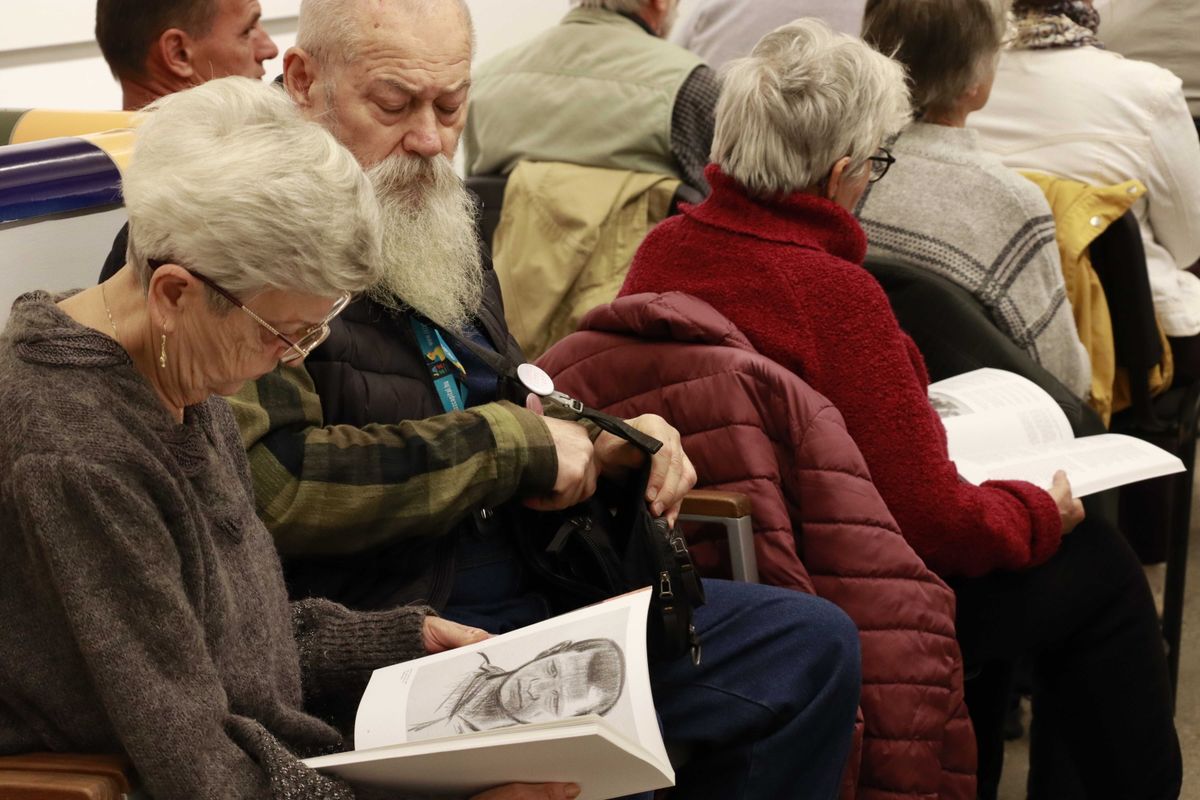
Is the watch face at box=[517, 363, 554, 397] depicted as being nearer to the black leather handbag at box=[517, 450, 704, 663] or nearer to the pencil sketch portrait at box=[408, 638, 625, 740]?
the black leather handbag at box=[517, 450, 704, 663]

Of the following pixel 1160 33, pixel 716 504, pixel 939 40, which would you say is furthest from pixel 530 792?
pixel 1160 33

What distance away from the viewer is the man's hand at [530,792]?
1.41m

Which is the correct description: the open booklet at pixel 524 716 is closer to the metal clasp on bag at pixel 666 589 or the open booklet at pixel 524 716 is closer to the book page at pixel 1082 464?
the metal clasp on bag at pixel 666 589

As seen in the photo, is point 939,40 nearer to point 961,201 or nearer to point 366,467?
point 961,201

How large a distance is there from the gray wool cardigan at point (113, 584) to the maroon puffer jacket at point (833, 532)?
2.62ft

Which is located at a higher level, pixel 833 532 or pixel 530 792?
pixel 530 792

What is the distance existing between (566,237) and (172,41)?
A: 0.98m

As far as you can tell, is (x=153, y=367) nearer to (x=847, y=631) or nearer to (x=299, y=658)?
(x=299, y=658)

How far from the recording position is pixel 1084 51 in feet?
10.2

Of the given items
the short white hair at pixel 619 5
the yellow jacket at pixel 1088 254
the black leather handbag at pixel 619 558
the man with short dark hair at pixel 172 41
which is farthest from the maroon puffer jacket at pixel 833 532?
the short white hair at pixel 619 5

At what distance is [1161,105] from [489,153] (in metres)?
1.59

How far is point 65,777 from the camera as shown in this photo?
126 centimetres

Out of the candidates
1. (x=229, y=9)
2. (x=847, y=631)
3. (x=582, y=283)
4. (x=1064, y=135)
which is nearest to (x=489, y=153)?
(x=582, y=283)

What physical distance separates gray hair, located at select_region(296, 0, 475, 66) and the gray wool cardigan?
29.6 inches
